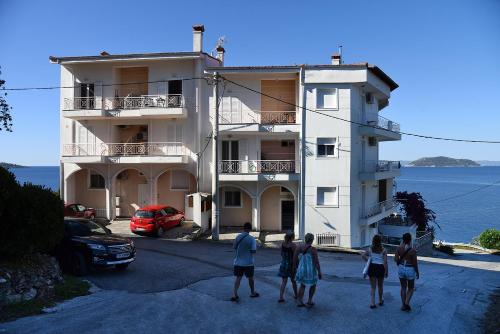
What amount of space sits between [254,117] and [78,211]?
1214 cm

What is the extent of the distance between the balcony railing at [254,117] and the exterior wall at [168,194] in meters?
5.24

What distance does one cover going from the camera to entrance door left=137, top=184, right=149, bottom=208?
27156 millimetres

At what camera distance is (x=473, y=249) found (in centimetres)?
3641

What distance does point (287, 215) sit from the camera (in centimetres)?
2655

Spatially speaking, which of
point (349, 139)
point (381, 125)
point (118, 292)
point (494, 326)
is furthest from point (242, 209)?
point (494, 326)

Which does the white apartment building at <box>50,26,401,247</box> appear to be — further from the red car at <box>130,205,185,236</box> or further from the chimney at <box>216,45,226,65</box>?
the red car at <box>130,205,185,236</box>

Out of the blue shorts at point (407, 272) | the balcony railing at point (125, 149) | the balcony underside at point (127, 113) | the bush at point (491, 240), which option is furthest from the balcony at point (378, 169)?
the blue shorts at point (407, 272)

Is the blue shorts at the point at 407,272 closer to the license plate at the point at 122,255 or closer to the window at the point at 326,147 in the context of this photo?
the license plate at the point at 122,255

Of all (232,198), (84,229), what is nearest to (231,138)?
(232,198)

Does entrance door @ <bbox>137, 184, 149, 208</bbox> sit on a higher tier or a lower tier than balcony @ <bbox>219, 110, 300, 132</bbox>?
lower

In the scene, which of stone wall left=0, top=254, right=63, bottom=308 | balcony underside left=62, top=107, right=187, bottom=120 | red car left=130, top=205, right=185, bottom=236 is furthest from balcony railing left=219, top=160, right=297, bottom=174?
stone wall left=0, top=254, right=63, bottom=308

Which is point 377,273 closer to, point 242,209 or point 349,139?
point 349,139

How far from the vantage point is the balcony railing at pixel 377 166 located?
1060 inches

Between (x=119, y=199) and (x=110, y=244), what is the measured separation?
52.8ft
